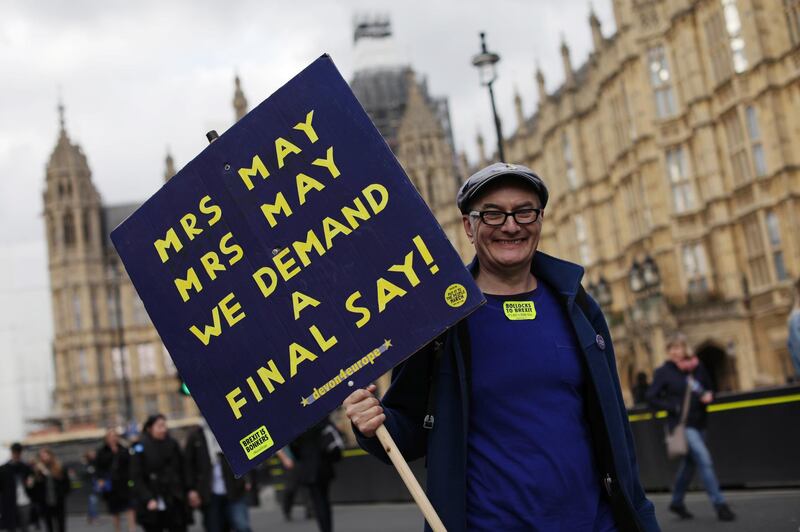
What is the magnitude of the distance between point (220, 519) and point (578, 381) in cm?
722

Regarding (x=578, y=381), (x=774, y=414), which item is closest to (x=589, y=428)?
(x=578, y=381)

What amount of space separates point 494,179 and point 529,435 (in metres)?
0.80

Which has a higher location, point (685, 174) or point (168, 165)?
point (168, 165)

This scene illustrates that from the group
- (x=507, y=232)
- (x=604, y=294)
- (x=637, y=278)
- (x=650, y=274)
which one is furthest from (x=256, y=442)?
(x=604, y=294)

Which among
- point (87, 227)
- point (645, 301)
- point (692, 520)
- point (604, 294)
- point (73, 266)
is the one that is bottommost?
point (692, 520)

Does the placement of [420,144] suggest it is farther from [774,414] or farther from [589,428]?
[589,428]

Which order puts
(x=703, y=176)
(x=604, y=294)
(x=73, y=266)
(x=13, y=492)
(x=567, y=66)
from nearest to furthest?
(x=13, y=492)
(x=703, y=176)
(x=604, y=294)
(x=567, y=66)
(x=73, y=266)

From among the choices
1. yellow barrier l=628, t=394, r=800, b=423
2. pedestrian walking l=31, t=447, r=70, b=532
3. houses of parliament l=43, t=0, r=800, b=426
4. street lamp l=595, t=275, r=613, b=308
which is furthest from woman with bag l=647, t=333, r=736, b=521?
street lamp l=595, t=275, r=613, b=308

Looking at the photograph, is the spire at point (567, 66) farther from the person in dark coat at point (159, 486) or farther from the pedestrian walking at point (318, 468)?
the person in dark coat at point (159, 486)

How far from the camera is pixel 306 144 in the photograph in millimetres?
3684

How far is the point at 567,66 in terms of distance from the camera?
4356cm

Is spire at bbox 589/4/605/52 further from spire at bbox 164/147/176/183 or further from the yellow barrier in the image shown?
spire at bbox 164/147/176/183

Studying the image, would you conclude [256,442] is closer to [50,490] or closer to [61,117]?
[50,490]

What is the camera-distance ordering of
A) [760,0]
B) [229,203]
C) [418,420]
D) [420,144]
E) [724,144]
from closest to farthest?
1. [418,420]
2. [229,203]
3. [760,0]
4. [724,144]
5. [420,144]
